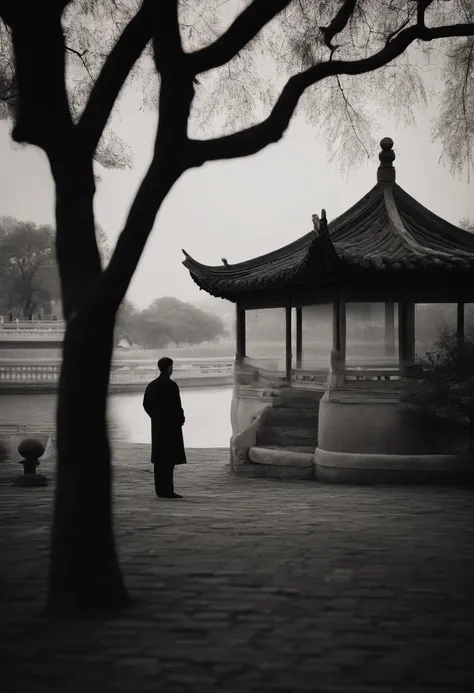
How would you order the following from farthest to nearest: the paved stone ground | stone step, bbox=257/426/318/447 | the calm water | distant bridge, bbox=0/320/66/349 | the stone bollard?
1. distant bridge, bbox=0/320/66/349
2. the calm water
3. stone step, bbox=257/426/318/447
4. the stone bollard
5. the paved stone ground

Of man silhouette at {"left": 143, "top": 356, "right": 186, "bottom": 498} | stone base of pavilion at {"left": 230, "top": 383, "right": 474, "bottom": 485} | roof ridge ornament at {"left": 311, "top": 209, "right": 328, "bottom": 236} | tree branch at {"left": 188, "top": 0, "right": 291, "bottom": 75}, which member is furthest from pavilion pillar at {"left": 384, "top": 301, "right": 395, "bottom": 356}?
tree branch at {"left": 188, "top": 0, "right": 291, "bottom": 75}

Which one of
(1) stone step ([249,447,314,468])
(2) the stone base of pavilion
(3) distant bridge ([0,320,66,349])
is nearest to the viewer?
(2) the stone base of pavilion

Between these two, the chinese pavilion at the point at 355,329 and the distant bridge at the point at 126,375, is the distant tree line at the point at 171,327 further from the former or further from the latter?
the chinese pavilion at the point at 355,329

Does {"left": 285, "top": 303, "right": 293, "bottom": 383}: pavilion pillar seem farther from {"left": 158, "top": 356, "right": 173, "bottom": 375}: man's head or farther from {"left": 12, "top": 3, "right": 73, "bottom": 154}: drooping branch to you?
{"left": 12, "top": 3, "right": 73, "bottom": 154}: drooping branch

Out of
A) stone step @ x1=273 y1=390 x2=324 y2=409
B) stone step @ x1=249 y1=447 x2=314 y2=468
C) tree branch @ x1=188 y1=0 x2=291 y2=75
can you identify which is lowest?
stone step @ x1=249 y1=447 x2=314 y2=468

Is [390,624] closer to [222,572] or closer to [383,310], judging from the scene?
[222,572]

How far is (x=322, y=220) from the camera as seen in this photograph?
1199 cm

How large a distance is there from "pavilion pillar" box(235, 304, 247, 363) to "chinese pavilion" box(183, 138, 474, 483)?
1.25ft

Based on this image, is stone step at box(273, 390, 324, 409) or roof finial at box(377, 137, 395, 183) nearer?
stone step at box(273, 390, 324, 409)

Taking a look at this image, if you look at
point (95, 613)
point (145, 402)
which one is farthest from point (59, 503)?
point (145, 402)

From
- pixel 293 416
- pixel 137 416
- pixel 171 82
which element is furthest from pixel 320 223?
pixel 137 416

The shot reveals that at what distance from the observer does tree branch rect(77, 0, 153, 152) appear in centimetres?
568

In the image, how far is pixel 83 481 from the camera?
554cm

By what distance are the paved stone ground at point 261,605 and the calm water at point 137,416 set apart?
15170 mm
